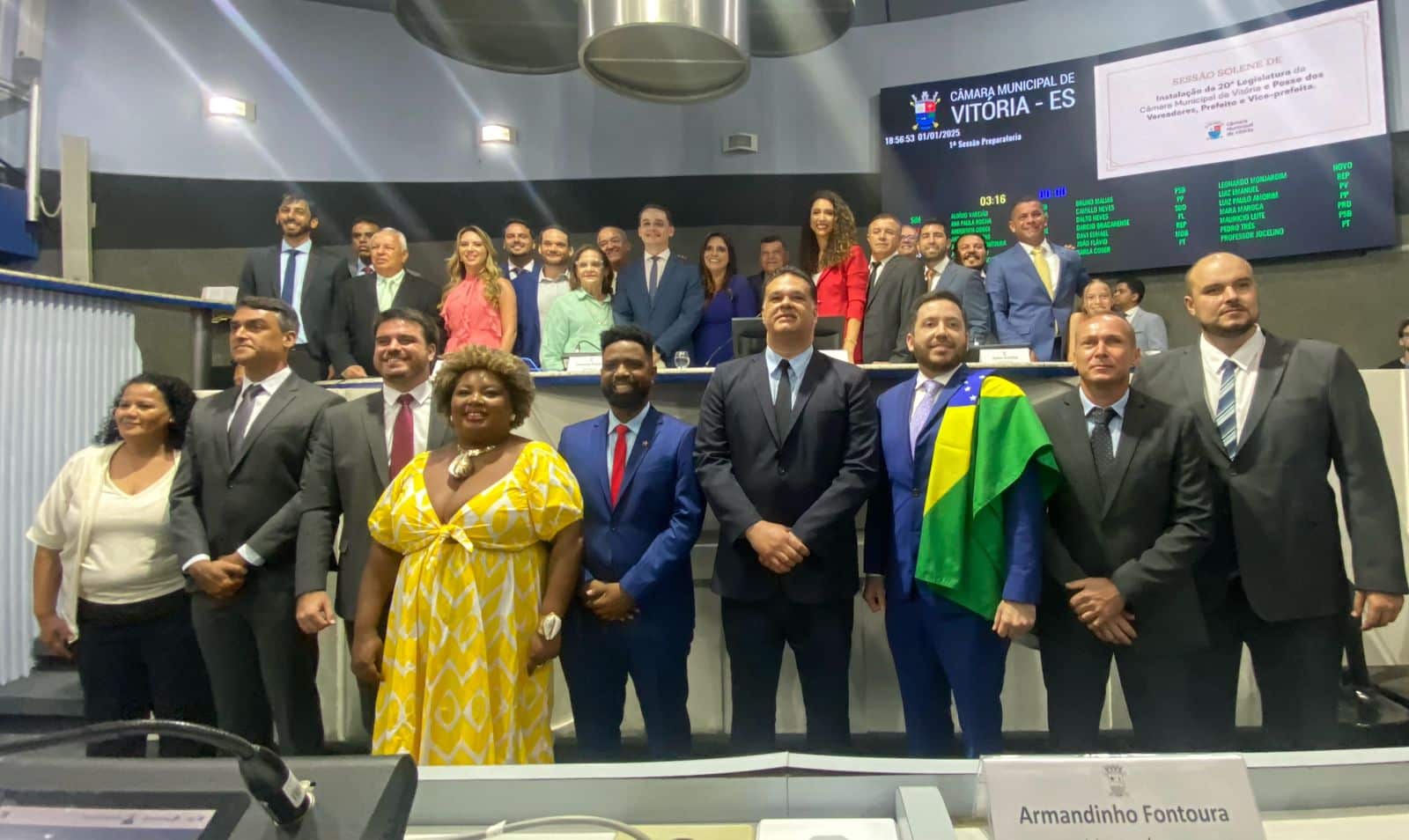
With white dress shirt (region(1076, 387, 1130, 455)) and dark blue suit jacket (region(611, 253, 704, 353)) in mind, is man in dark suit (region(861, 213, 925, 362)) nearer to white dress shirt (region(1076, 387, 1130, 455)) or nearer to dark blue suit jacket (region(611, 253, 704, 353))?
dark blue suit jacket (region(611, 253, 704, 353))

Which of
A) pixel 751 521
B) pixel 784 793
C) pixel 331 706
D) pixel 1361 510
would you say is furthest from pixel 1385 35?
pixel 331 706

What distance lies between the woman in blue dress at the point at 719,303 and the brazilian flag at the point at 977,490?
2.12m

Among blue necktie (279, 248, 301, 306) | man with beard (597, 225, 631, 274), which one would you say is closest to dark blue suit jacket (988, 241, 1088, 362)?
man with beard (597, 225, 631, 274)

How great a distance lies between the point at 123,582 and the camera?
7.82 ft

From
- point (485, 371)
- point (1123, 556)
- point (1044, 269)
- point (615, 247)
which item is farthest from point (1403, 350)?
point (485, 371)

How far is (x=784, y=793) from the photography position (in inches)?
32.9

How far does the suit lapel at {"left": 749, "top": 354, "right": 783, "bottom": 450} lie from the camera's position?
2.27 m

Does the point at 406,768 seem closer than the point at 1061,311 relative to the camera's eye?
Yes

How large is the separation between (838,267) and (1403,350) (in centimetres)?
366

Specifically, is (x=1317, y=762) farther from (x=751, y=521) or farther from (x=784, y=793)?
(x=751, y=521)

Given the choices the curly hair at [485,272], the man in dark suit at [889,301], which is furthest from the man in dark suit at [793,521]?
the curly hair at [485,272]

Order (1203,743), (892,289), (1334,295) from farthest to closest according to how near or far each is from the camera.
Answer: (1334,295) → (892,289) → (1203,743)

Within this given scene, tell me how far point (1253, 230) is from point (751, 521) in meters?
4.85

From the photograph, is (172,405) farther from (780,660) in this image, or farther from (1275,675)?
(1275,675)
